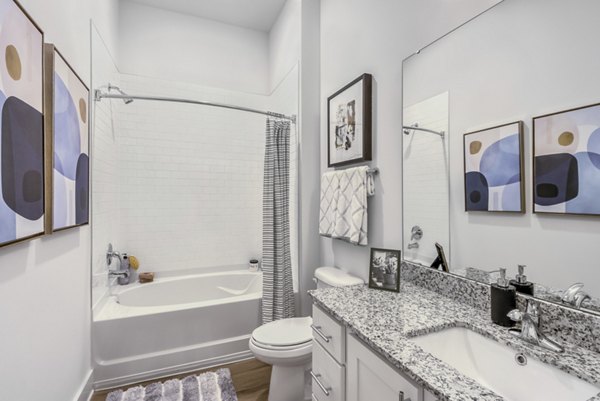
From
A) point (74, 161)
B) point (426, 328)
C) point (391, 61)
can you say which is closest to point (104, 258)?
point (74, 161)

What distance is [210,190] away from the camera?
3031 mm

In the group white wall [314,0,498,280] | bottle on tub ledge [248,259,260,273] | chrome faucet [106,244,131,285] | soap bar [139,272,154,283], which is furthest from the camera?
bottle on tub ledge [248,259,260,273]

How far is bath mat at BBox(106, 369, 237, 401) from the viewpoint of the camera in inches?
69.8

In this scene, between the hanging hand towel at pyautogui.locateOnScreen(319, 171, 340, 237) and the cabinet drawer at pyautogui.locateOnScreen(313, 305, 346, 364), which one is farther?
the hanging hand towel at pyautogui.locateOnScreen(319, 171, 340, 237)

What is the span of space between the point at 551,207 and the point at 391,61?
1095mm

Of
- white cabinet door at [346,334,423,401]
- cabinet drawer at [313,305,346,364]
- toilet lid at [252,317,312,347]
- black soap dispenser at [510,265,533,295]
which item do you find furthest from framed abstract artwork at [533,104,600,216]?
toilet lid at [252,317,312,347]

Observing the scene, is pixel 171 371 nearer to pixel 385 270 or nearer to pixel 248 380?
pixel 248 380

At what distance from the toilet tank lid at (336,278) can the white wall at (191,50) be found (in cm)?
231

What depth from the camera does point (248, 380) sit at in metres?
1.97

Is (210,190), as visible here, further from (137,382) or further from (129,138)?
(137,382)

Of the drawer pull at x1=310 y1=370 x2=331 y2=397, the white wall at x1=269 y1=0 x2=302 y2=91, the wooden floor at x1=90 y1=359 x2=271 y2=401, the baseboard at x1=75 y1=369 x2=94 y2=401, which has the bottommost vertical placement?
the wooden floor at x1=90 y1=359 x2=271 y2=401

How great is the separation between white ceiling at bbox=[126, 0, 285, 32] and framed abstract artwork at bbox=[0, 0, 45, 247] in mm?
2135

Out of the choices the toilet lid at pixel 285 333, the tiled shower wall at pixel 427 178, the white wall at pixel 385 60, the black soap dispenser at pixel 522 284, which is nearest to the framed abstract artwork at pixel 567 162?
the black soap dispenser at pixel 522 284

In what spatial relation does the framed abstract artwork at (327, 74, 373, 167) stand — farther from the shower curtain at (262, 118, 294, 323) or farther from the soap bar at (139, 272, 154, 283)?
the soap bar at (139, 272, 154, 283)
